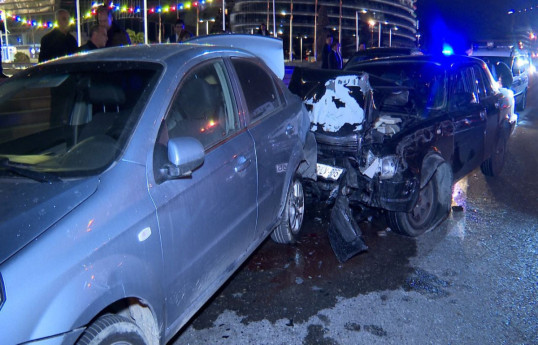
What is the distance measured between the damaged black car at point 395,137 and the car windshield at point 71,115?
8.31 ft

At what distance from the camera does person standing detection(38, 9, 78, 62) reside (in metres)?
6.96

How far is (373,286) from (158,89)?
96.5 inches

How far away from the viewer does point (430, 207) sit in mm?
5258

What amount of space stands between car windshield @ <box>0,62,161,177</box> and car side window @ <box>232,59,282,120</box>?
96 centimetres

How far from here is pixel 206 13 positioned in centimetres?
7250

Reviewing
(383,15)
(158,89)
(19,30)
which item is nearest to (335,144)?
(158,89)

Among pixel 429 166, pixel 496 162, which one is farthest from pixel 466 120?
pixel 496 162

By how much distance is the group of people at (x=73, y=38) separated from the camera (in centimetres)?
664

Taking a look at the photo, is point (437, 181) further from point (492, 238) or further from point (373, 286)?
point (373, 286)

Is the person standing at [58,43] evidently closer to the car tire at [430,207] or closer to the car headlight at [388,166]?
the car headlight at [388,166]

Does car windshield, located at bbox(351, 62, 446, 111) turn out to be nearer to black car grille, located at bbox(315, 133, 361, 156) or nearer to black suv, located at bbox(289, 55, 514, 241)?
black suv, located at bbox(289, 55, 514, 241)

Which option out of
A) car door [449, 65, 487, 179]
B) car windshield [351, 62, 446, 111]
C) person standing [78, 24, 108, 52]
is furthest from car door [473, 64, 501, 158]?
person standing [78, 24, 108, 52]

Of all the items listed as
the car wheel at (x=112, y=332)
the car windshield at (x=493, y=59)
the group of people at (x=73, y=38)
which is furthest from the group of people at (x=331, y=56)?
the car wheel at (x=112, y=332)

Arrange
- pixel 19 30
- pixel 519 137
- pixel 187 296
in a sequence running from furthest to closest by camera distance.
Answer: pixel 19 30 < pixel 519 137 < pixel 187 296
